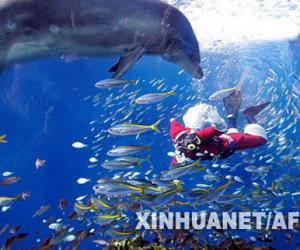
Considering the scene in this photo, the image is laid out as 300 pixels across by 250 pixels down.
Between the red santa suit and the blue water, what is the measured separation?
2785 millimetres

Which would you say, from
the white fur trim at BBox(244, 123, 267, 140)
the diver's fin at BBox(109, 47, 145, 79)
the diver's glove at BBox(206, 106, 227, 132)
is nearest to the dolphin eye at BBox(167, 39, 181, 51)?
the diver's fin at BBox(109, 47, 145, 79)

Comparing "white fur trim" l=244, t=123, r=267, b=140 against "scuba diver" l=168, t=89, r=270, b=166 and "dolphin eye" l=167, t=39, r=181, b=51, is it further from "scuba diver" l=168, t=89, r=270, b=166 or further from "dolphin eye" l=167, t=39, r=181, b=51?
"dolphin eye" l=167, t=39, r=181, b=51

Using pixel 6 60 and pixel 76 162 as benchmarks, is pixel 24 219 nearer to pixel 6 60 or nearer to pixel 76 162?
pixel 76 162

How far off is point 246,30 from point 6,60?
10.7 m

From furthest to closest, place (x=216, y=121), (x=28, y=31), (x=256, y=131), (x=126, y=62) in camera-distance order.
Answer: (x=256, y=131), (x=216, y=121), (x=126, y=62), (x=28, y=31)

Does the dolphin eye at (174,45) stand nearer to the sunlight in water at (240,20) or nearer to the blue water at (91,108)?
the sunlight in water at (240,20)

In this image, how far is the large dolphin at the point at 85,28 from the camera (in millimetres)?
5234

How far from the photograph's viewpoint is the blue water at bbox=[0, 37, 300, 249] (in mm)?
15891

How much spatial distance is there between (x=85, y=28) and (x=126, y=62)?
2.85 ft

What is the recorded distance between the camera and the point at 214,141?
7.21 meters

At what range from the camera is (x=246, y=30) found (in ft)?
46.0

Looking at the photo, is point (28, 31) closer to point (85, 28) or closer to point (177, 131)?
point (85, 28)

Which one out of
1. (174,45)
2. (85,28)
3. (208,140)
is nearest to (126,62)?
(85,28)

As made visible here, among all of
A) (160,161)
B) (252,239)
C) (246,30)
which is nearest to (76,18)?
(252,239)
